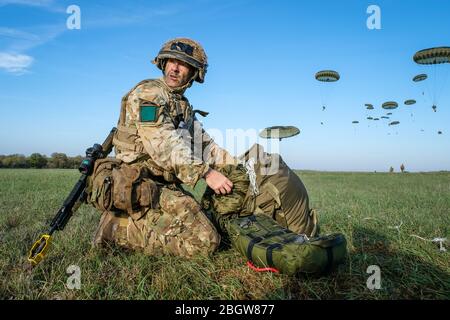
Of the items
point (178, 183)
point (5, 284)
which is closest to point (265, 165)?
point (178, 183)

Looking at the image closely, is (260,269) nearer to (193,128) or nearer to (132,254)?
(132,254)

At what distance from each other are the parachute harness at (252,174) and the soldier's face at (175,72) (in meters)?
1.61

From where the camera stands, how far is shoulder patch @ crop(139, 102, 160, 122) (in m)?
3.83

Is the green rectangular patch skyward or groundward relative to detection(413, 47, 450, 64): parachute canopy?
groundward

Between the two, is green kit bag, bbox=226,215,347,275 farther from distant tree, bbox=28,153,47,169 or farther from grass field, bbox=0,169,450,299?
distant tree, bbox=28,153,47,169

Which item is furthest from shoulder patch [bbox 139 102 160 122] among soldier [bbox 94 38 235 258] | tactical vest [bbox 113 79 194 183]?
tactical vest [bbox 113 79 194 183]

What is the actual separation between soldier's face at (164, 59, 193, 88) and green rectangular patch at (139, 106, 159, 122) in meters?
0.81

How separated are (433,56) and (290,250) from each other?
3023cm

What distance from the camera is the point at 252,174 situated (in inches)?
156

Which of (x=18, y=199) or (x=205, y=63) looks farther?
(x=18, y=199)

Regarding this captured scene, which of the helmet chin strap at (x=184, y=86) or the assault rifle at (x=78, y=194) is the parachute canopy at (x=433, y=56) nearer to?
the helmet chin strap at (x=184, y=86)

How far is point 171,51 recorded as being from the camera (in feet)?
14.4

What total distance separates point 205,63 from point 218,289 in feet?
10.5

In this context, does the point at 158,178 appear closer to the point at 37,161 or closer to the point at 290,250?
the point at 290,250
